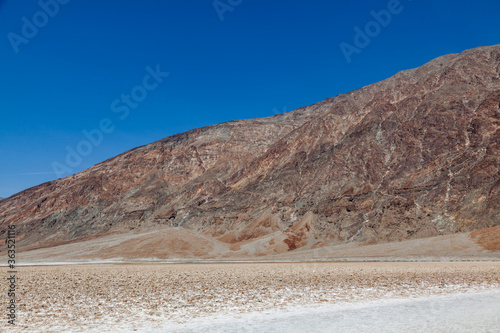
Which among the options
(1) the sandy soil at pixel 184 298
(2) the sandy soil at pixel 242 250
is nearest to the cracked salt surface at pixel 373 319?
(1) the sandy soil at pixel 184 298

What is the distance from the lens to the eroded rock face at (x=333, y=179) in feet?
208

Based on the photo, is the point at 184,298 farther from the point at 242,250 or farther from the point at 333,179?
the point at 333,179

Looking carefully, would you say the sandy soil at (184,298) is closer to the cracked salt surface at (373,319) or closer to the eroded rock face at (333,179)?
the cracked salt surface at (373,319)

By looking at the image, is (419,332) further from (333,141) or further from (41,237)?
(41,237)

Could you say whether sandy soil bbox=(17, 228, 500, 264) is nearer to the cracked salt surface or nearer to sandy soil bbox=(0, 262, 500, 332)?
sandy soil bbox=(0, 262, 500, 332)

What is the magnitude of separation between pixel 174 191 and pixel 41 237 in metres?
37.8

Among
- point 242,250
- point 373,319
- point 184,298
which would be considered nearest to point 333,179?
point 242,250

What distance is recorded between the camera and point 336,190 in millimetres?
76000

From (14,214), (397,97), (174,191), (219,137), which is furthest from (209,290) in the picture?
(14,214)

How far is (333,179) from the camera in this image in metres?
78.1

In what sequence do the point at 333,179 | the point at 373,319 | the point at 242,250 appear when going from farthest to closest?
the point at 333,179
the point at 242,250
the point at 373,319

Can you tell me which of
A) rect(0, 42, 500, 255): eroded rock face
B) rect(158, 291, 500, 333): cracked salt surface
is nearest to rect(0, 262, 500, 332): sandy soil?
rect(158, 291, 500, 333): cracked salt surface

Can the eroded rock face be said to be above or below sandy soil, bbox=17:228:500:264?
above

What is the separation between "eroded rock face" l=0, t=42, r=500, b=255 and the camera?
6331cm
